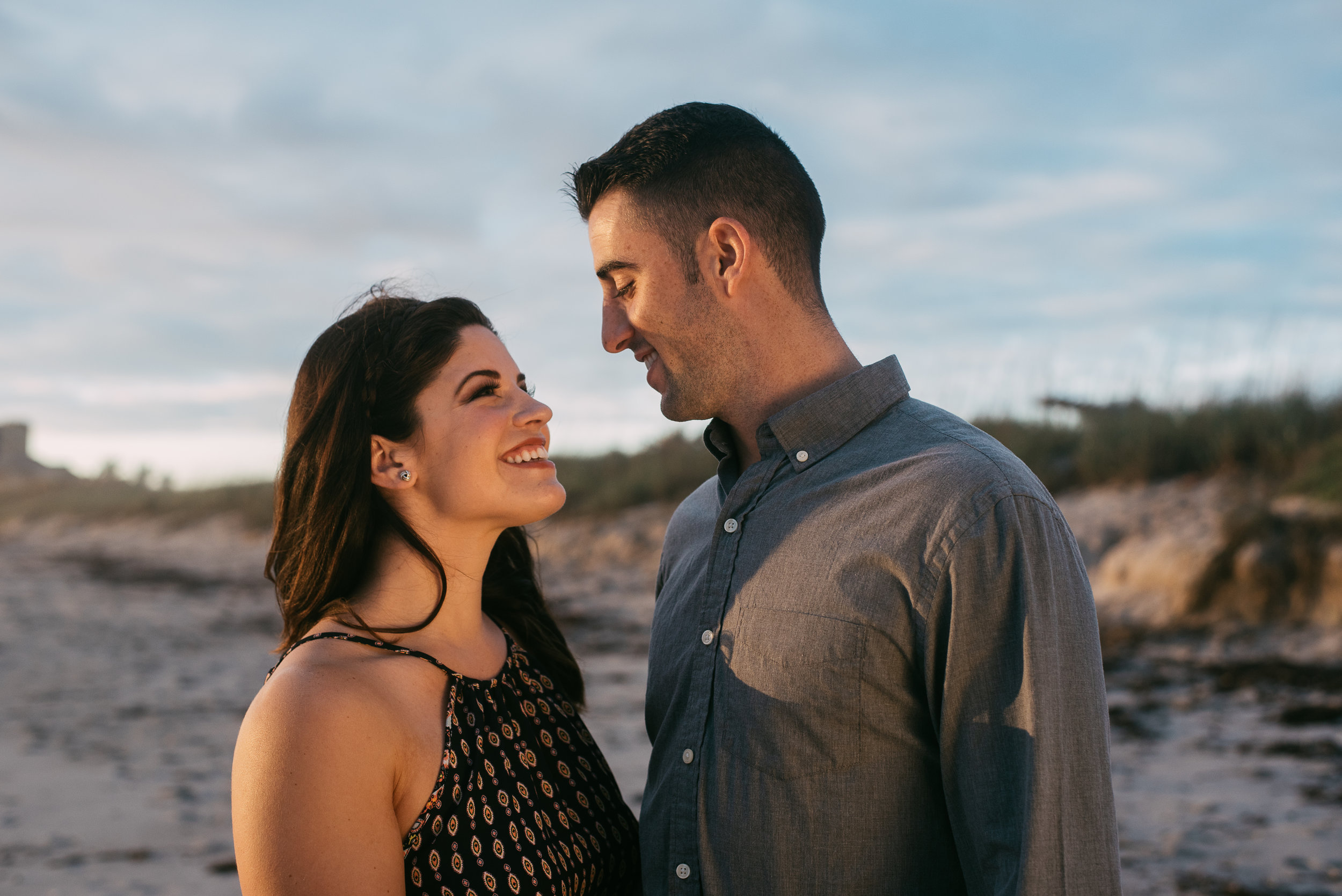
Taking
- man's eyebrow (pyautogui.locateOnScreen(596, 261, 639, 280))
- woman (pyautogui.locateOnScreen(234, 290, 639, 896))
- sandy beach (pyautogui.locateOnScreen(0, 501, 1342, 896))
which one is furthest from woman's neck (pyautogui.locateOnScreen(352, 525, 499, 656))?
sandy beach (pyautogui.locateOnScreen(0, 501, 1342, 896))

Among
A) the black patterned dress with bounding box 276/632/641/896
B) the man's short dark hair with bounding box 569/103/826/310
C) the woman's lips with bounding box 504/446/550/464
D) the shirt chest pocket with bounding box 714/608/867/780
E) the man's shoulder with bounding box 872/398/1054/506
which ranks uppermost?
the man's short dark hair with bounding box 569/103/826/310

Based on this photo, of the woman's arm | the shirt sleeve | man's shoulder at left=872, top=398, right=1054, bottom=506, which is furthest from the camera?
the woman's arm

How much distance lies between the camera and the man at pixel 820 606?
73.0 inches

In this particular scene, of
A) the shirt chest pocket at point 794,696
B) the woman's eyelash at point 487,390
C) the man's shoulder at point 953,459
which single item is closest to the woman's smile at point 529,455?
the woman's eyelash at point 487,390

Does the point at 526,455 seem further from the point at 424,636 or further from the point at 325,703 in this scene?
the point at 325,703

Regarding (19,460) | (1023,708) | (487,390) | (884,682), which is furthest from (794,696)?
(19,460)

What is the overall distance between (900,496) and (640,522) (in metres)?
12.6

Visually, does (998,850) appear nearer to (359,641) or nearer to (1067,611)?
(1067,611)

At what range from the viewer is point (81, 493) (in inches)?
1318

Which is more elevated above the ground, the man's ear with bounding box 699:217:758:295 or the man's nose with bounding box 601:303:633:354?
the man's ear with bounding box 699:217:758:295

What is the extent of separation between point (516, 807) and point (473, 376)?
111 centimetres

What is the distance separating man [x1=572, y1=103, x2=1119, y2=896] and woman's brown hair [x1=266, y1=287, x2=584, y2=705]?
53 centimetres

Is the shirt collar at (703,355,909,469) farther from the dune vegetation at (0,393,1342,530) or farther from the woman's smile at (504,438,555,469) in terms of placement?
the dune vegetation at (0,393,1342,530)

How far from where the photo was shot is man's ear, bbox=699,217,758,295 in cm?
253
